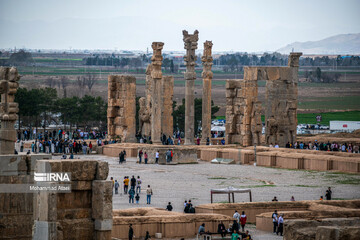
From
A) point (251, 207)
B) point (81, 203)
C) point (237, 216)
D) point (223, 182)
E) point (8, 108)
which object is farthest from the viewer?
point (223, 182)

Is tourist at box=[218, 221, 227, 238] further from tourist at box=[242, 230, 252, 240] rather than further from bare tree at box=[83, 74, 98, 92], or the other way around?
bare tree at box=[83, 74, 98, 92]

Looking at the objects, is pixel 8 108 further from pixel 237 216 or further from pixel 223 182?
pixel 223 182

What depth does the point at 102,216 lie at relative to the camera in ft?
48.2

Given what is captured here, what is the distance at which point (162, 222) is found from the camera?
73.9ft

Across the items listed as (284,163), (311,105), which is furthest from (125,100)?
(311,105)

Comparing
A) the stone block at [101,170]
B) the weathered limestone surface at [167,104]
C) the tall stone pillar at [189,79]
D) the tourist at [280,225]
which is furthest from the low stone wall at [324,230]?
the weathered limestone surface at [167,104]

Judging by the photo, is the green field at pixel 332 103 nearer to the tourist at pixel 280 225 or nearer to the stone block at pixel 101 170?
the tourist at pixel 280 225

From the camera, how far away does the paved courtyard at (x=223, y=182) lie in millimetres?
29922

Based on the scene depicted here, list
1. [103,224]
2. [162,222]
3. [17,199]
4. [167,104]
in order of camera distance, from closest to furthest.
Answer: [103,224] → [17,199] → [162,222] → [167,104]

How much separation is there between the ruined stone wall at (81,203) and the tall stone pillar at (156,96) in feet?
105

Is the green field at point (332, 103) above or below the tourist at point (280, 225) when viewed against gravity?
below

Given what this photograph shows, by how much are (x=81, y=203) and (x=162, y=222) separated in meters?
7.89

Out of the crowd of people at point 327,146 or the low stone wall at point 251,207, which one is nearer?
the low stone wall at point 251,207

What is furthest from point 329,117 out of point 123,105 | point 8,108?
point 8,108
